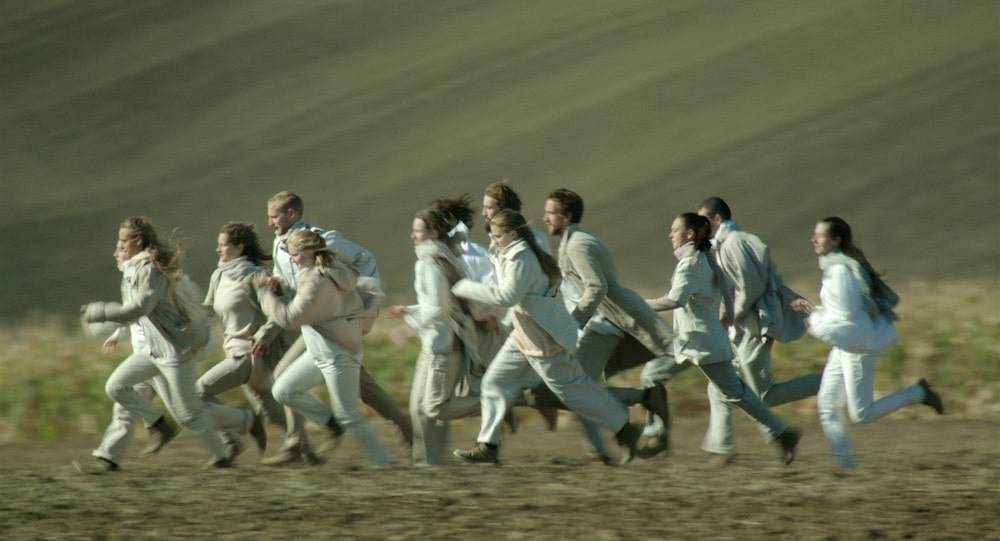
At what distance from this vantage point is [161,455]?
1199 centimetres

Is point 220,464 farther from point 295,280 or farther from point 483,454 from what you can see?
point 483,454

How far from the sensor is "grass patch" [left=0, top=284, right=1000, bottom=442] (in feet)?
45.0

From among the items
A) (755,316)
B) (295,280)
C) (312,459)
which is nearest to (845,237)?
(755,316)

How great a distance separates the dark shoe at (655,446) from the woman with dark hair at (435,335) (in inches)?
42.9

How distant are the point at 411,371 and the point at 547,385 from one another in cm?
529

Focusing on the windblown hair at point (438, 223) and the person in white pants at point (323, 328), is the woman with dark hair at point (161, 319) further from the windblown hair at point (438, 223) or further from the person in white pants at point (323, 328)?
the windblown hair at point (438, 223)

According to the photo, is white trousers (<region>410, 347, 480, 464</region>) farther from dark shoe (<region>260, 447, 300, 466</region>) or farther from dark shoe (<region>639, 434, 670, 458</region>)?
dark shoe (<region>639, 434, 670, 458</region>)

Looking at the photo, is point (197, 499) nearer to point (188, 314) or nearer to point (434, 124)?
point (188, 314)

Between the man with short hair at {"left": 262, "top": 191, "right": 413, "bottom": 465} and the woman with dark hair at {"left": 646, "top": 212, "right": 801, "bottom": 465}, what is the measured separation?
180 cm

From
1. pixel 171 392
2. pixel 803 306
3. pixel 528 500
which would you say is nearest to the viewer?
pixel 528 500

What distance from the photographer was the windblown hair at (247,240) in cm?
1011

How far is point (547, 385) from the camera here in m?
9.66

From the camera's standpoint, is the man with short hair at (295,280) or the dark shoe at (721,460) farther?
the man with short hair at (295,280)

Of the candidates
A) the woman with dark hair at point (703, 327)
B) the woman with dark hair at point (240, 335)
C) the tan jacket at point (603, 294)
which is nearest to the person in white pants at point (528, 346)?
the tan jacket at point (603, 294)
